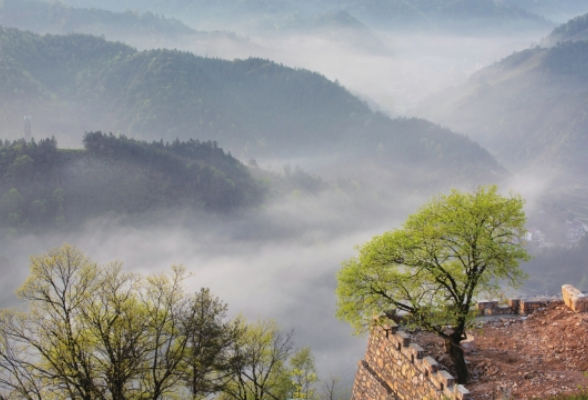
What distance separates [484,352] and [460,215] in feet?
16.0

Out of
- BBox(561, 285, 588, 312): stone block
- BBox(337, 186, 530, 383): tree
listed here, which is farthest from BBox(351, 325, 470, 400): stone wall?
BBox(561, 285, 588, 312): stone block

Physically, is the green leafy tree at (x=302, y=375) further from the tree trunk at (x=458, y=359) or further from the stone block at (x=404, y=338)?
the tree trunk at (x=458, y=359)

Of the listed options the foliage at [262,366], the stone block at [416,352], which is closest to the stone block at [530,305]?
the stone block at [416,352]

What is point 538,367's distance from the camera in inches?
691

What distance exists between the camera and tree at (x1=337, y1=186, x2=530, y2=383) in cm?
1741

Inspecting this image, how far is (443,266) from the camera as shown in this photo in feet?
58.9

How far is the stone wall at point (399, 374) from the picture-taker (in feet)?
53.6

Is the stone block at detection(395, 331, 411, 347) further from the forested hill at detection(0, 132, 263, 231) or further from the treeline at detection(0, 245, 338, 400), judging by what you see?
the forested hill at detection(0, 132, 263, 231)

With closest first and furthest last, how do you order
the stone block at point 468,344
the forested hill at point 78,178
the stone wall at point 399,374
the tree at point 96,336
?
1. the stone wall at point 399,374
2. the stone block at point 468,344
3. the tree at point 96,336
4. the forested hill at point 78,178

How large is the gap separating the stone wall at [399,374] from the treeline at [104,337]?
6823mm

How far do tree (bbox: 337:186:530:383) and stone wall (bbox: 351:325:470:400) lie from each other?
2.96 feet

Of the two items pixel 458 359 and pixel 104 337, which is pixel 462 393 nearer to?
pixel 458 359

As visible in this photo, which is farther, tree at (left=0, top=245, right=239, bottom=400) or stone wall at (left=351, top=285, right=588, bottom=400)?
tree at (left=0, top=245, right=239, bottom=400)

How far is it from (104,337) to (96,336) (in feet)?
2.32
